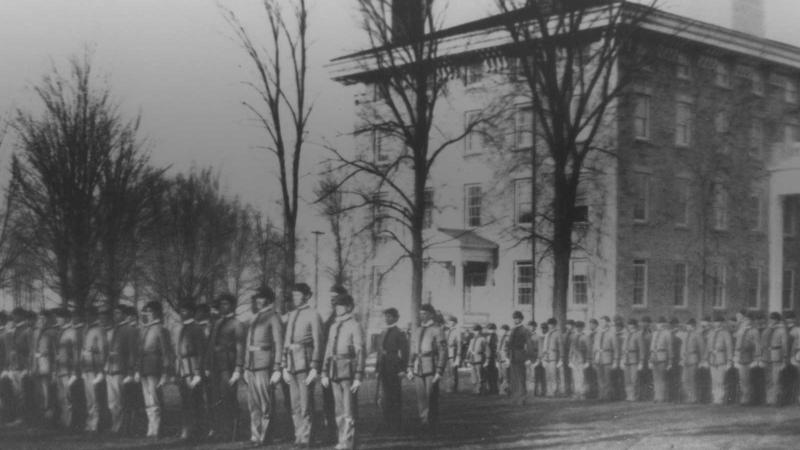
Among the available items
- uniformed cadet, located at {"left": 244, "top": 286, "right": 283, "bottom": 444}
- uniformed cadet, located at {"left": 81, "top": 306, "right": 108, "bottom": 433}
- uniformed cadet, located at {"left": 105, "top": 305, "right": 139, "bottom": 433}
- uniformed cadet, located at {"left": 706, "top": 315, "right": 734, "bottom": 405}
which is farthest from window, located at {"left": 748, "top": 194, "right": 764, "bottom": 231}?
uniformed cadet, located at {"left": 81, "top": 306, "right": 108, "bottom": 433}

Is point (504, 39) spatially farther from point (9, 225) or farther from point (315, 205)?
point (9, 225)

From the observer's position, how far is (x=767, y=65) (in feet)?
27.9

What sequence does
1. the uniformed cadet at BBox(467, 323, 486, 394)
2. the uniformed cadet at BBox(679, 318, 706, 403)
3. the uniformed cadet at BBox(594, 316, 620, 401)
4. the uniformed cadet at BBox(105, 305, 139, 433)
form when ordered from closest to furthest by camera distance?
1. the uniformed cadet at BBox(105, 305, 139, 433)
2. the uniformed cadet at BBox(594, 316, 620, 401)
3. the uniformed cadet at BBox(679, 318, 706, 403)
4. the uniformed cadet at BBox(467, 323, 486, 394)

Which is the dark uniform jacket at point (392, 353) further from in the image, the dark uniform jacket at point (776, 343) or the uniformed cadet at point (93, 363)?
the dark uniform jacket at point (776, 343)

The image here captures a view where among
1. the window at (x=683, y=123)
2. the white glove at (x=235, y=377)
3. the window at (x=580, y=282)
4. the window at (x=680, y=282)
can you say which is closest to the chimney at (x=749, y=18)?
the window at (x=683, y=123)

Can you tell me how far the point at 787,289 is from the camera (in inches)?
340

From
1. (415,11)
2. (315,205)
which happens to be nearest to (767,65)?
(415,11)

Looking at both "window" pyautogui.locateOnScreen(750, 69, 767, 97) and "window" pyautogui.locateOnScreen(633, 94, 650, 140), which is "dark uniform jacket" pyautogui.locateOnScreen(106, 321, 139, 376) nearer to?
"window" pyautogui.locateOnScreen(633, 94, 650, 140)

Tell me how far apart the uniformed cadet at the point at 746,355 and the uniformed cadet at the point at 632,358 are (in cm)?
85

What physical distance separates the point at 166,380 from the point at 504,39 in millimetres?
3709

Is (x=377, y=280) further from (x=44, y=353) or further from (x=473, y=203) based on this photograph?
(x=44, y=353)

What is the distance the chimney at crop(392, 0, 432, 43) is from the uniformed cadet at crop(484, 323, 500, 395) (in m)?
3.30

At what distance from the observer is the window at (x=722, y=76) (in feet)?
27.3

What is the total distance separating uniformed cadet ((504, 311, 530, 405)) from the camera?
1007cm
